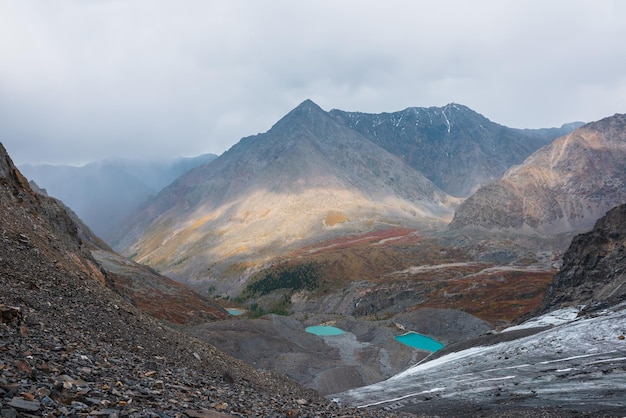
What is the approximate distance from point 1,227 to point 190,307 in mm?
66845

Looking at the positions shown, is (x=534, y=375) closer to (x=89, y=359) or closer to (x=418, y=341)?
(x=89, y=359)

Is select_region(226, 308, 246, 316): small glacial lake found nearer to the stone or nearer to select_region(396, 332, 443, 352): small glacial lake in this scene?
select_region(396, 332, 443, 352): small glacial lake

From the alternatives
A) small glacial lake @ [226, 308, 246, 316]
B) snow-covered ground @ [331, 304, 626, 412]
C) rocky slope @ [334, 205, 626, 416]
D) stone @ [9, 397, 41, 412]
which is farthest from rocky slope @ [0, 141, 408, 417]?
small glacial lake @ [226, 308, 246, 316]

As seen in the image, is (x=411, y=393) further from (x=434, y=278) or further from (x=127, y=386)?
(x=434, y=278)

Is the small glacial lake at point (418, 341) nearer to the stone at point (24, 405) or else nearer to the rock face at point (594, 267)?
the rock face at point (594, 267)

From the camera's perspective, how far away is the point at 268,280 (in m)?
188

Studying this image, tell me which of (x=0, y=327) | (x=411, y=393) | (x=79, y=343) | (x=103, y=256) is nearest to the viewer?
(x=0, y=327)

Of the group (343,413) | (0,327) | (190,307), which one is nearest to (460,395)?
(343,413)

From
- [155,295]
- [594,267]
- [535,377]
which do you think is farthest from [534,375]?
[155,295]

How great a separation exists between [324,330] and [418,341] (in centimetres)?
2372

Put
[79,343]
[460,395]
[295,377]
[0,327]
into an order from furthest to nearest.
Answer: [295,377]
[460,395]
[79,343]
[0,327]

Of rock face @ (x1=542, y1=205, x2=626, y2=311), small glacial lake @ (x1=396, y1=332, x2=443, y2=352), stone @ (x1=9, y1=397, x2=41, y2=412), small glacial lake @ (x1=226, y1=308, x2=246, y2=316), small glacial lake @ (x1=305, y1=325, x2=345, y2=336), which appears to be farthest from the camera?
small glacial lake @ (x1=226, y1=308, x2=246, y2=316)

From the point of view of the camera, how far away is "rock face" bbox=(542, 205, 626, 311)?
60.1 meters

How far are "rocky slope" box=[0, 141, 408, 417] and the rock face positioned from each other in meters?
49.6
